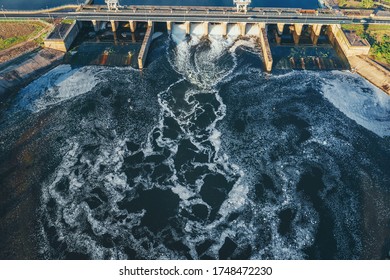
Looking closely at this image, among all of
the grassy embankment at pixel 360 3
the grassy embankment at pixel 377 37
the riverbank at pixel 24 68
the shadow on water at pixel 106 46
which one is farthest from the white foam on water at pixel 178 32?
the grassy embankment at pixel 360 3

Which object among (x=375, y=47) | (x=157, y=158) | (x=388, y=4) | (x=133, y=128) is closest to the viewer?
(x=157, y=158)

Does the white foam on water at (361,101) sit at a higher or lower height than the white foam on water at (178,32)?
lower

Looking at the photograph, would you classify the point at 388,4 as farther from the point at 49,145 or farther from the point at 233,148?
the point at 49,145

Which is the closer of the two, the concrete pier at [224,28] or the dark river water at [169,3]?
the concrete pier at [224,28]

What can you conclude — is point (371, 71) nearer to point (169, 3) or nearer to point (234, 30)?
point (234, 30)

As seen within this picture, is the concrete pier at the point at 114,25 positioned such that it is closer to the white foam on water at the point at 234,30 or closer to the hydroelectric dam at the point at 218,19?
the hydroelectric dam at the point at 218,19

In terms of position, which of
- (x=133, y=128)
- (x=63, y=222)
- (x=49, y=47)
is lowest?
(x=63, y=222)

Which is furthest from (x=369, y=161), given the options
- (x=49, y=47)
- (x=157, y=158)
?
(x=49, y=47)
